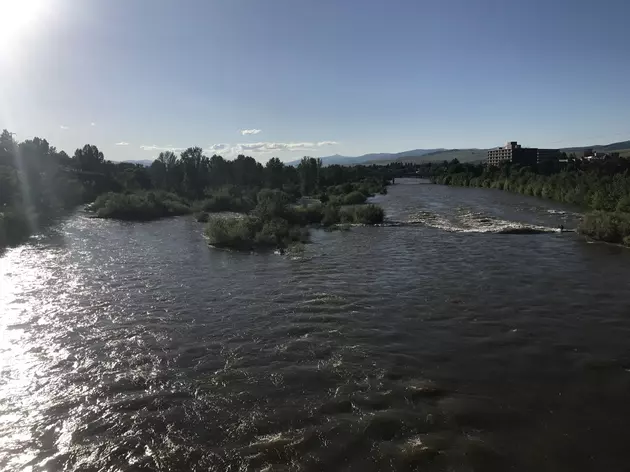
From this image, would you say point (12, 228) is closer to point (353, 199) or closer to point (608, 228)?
point (353, 199)

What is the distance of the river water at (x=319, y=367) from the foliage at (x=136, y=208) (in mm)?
28427

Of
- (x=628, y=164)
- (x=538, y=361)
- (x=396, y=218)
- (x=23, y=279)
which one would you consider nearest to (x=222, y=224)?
(x=23, y=279)

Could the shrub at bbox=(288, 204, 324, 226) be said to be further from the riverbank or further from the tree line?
the riverbank

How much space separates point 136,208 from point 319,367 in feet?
145

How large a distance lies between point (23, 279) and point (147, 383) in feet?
46.4

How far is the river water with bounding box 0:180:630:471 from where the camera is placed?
24.8 feet

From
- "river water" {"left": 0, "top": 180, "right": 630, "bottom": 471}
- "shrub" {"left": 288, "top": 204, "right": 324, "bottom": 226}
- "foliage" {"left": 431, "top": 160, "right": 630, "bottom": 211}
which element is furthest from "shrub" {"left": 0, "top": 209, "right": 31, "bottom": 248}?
"foliage" {"left": 431, "top": 160, "right": 630, "bottom": 211}

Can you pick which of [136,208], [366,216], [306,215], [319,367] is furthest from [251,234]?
[136,208]

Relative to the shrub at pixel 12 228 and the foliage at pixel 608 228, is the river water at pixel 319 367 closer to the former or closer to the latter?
the foliage at pixel 608 228

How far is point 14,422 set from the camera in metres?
8.55

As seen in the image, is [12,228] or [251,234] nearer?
[251,234]

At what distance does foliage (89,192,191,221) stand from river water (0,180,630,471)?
2843cm

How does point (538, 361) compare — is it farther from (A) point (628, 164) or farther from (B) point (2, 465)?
(A) point (628, 164)

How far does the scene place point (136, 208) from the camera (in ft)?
162
